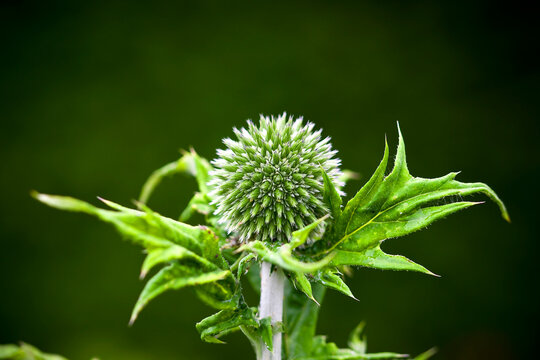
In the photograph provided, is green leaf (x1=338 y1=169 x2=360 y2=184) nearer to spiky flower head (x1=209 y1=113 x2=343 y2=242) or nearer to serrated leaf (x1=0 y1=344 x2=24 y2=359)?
spiky flower head (x1=209 y1=113 x2=343 y2=242)

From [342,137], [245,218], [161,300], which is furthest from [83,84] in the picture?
[245,218]

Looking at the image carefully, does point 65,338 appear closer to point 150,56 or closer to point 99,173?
point 99,173

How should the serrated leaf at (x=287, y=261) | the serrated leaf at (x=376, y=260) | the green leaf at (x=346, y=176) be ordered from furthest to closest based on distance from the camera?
the green leaf at (x=346, y=176) < the serrated leaf at (x=376, y=260) < the serrated leaf at (x=287, y=261)

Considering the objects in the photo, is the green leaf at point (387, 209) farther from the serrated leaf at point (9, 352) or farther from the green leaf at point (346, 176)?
the serrated leaf at point (9, 352)

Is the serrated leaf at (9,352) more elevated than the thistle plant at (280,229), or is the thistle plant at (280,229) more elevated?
the thistle plant at (280,229)

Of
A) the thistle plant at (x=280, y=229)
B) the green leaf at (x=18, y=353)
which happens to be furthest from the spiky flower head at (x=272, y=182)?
the green leaf at (x=18, y=353)

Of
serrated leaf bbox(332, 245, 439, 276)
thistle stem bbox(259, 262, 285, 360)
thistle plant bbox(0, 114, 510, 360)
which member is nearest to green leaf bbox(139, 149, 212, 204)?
thistle plant bbox(0, 114, 510, 360)
